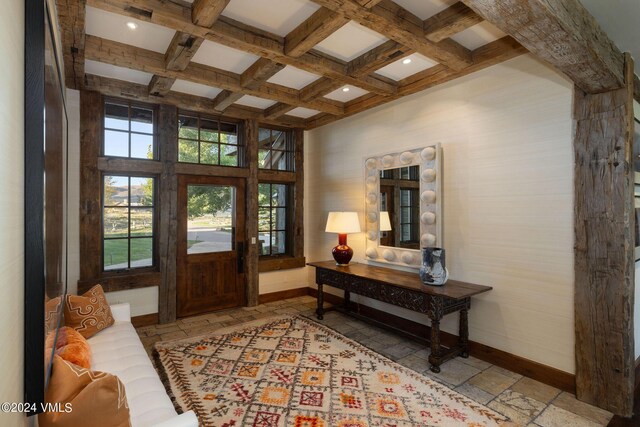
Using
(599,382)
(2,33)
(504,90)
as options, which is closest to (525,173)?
(504,90)

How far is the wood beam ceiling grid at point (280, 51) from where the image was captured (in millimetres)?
2229

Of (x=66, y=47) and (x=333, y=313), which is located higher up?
(x=66, y=47)

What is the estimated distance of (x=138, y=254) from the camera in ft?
13.2

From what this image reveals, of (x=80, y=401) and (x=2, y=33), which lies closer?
(x=2, y=33)

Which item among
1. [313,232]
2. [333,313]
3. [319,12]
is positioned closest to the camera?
[319,12]

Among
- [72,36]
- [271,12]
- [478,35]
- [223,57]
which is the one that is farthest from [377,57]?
[72,36]

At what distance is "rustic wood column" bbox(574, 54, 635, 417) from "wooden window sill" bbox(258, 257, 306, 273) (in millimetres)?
3657

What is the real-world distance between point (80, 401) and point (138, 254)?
3162 millimetres

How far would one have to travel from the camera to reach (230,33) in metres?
2.48

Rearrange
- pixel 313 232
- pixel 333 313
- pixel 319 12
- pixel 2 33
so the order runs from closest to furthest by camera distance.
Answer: pixel 2 33 → pixel 319 12 → pixel 333 313 → pixel 313 232

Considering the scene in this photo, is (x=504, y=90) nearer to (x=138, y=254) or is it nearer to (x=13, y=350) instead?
(x=13, y=350)

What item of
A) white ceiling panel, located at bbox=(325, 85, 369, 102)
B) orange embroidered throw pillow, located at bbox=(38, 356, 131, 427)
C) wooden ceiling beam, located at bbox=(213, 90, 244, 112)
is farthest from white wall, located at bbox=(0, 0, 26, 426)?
white ceiling panel, located at bbox=(325, 85, 369, 102)

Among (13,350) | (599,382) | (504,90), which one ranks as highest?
(504,90)

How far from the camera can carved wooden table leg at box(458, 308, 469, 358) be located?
308cm
